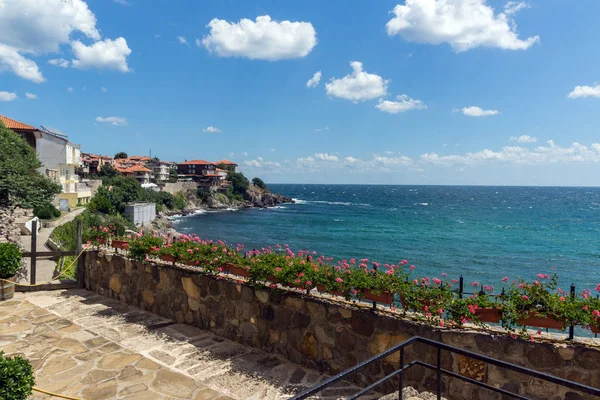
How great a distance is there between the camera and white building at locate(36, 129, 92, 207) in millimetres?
49562

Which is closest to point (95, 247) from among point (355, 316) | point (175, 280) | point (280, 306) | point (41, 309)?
point (41, 309)

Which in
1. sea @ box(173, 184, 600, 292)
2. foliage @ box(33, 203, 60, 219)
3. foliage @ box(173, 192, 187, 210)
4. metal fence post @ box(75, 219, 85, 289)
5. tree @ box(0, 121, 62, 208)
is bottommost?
sea @ box(173, 184, 600, 292)

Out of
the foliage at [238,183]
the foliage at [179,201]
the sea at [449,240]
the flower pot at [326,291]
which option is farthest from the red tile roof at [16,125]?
the foliage at [238,183]

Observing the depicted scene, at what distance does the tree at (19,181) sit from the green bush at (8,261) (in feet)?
49.5

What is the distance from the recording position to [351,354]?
5.32m

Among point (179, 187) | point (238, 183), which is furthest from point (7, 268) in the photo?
point (238, 183)

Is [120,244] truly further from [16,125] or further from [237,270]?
[16,125]

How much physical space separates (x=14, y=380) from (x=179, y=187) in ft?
327

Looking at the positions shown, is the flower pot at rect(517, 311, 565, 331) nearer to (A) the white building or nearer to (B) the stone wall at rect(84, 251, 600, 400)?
(B) the stone wall at rect(84, 251, 600, 400)

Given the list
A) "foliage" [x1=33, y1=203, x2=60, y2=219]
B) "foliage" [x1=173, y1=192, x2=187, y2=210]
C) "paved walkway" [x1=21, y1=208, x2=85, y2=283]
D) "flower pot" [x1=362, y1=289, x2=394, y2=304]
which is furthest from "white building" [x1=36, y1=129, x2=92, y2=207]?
"flower pot" [x1=362, y1=289, x2=394, y2=304]

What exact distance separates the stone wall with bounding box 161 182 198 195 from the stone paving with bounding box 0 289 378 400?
3485 inches

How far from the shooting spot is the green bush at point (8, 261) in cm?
902

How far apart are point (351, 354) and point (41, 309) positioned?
288 inches

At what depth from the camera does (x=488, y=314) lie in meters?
4.57
